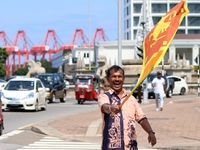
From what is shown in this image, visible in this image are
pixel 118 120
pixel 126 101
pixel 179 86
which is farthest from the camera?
pixel 179 86

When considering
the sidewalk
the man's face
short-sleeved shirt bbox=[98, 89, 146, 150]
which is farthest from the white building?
short-sleeved shirt bbox=[98, 89, 146, 150]

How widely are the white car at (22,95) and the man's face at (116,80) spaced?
21137 mm

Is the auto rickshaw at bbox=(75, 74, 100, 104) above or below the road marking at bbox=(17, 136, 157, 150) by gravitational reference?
above

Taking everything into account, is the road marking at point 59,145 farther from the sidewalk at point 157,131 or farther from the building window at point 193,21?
the building window at point 193,21

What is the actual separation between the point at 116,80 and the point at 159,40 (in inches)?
30.9

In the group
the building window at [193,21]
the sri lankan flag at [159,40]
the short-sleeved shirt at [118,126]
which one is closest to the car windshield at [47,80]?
the short-sleeved shirt at [118,126]

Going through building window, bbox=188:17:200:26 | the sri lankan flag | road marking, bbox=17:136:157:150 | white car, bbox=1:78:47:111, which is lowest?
road marking, bbox=17:136:157:150

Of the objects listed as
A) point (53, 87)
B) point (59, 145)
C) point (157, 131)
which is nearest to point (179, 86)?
point (53, 87)

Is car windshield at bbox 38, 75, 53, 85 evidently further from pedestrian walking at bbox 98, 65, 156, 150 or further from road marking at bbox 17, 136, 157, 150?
pedestrian walking at bbox 98, 65, 156, 150

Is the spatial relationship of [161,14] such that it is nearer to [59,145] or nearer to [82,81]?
[82,81]

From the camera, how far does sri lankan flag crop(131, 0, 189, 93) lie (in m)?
7.23

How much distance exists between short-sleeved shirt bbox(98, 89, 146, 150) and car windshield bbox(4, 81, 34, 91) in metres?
22.2

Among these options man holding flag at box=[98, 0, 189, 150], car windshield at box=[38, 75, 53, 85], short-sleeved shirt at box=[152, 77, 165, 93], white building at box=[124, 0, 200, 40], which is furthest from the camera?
white building at box=[124, 0, 200, 40]

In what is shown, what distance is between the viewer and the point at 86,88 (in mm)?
38344
